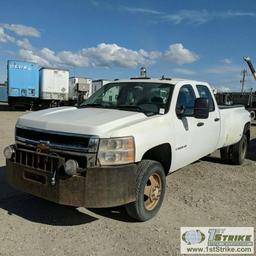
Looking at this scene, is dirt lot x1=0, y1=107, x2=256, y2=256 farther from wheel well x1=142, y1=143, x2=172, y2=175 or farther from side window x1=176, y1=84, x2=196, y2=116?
side window x1=176, y1=84, x2=196, y2=116

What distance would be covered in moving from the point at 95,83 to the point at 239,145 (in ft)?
82.4

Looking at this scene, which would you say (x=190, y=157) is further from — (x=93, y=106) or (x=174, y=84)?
(x=93, y=106)

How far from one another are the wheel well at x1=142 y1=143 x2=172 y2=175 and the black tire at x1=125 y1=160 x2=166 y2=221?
0.77 ft

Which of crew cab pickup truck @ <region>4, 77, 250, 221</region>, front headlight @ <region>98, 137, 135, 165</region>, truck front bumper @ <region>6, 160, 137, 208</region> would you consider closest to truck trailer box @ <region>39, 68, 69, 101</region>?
crew cab pickup truck @ <region>4, 77, 250, 221</region>

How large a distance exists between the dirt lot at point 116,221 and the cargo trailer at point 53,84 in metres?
22.4

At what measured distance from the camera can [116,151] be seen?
4320 millimetres

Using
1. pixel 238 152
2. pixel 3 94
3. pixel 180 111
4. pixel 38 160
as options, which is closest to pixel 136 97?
pixel 180 111

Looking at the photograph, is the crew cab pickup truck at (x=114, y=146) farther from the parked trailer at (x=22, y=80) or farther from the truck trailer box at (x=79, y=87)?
the truck trailer box at (x=79, y=87)

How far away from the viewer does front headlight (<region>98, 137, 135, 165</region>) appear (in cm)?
428

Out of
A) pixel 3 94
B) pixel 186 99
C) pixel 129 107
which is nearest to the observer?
pixel 129 107

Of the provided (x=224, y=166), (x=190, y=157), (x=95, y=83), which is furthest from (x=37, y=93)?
(x=190, y=157)

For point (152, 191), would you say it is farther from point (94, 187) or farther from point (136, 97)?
point (136, 97)

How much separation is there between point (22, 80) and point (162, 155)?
2402 centimetres

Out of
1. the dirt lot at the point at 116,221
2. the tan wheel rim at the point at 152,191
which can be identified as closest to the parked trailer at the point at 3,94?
the dirt lot at the point at 116,221
